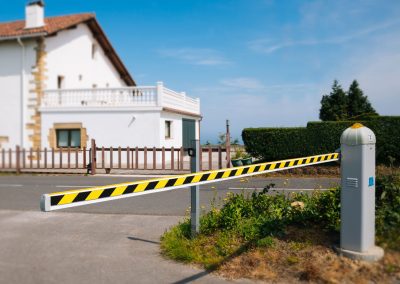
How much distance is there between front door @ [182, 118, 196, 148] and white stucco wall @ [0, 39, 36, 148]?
9347mm

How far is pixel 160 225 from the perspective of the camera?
21.7ft

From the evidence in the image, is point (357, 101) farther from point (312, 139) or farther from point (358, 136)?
point (358, 136)

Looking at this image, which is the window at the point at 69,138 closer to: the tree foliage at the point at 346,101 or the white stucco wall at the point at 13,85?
the white stucco wall at the point at 13,85

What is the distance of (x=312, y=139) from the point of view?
15.1 meters

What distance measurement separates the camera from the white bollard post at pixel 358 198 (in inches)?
157

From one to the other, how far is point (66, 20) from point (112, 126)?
28.5 ft

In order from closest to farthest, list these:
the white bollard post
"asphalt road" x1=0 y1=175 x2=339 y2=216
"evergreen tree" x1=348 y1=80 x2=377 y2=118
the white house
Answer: the white bollard post, "asphalt road" x1=0 y1=175 x2=339 y2=216, the white house, "evergreen tree" x1=348 y1=80 x2=377 y2=118

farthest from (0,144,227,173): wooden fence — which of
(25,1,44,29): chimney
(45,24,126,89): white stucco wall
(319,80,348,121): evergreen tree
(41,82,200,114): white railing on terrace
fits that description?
(319,80,348,121): evergreen tree

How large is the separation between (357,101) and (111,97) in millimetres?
16606

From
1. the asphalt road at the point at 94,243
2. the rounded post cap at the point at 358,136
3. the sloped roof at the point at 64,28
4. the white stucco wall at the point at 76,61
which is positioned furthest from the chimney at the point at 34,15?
the rounded post cap at the point at 358,136

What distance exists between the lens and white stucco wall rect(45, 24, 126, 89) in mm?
22562

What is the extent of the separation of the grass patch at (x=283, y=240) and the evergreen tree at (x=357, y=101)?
2233cm

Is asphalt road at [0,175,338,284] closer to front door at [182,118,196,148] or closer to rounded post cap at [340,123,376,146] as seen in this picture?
rounded post cap at [340,123,376,146]

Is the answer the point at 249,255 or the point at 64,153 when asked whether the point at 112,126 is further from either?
the point at 249,255
